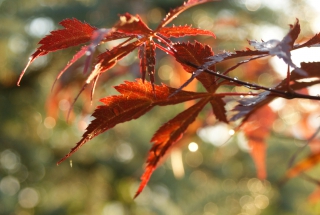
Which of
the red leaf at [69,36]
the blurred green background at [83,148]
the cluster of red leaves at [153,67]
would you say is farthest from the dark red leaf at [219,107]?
the blurred green background at [83,148]

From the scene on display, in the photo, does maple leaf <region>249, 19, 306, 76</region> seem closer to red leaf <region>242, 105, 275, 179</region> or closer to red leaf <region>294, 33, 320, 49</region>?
red leaf <region>294, 33, 320, 49</region>

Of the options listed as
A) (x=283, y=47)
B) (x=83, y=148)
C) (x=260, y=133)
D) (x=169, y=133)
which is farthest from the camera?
(x=83, y=148)

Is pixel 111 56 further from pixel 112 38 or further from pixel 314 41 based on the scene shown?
pixel 314 41

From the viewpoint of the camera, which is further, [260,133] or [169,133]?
[260,133]

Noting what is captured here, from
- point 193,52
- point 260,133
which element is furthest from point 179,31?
point 260,133

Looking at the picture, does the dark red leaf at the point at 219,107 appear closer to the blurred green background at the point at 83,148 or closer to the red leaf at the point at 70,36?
the red leaf at the point at 70,36

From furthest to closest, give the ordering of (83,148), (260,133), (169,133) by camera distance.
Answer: (83,148) < (260,133) < (169,133)

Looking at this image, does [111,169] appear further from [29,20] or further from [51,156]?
[29,20]
